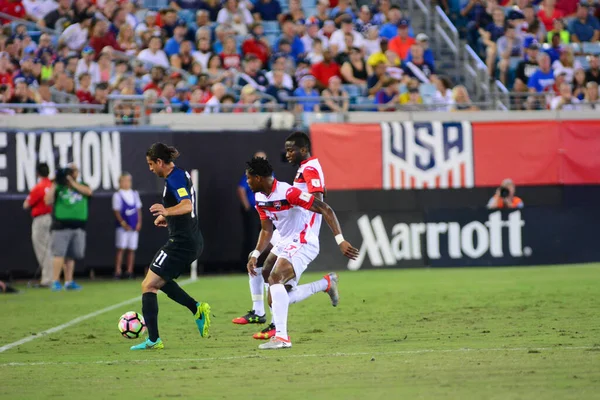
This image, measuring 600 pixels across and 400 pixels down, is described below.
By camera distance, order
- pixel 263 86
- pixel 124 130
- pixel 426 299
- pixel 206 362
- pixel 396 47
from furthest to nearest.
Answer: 1. pixel 396 47
2. pixel 263 86
3. pixel 124 130
4. pixel 426 299
5. pixel 206 362

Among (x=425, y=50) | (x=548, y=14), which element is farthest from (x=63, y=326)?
(x=548, y=14)

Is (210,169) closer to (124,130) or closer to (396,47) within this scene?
(124,130)

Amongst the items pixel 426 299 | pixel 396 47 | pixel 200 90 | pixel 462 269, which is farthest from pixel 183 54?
pixel 426 299

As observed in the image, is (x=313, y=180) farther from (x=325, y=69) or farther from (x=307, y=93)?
(x=325, y=69)

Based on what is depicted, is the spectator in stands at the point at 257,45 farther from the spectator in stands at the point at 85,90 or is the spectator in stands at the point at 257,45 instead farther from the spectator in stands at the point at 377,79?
the spectator in stands at the point at 85,90

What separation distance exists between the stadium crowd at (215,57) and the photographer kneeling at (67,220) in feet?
5.97

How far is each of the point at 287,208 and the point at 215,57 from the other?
41.8ft

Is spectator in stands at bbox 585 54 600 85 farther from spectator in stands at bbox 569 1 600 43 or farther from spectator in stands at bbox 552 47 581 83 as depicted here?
spectator in stands at bbox 569 1 600 43

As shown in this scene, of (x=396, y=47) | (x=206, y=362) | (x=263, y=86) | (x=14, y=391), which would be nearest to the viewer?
(x=14, y=391)

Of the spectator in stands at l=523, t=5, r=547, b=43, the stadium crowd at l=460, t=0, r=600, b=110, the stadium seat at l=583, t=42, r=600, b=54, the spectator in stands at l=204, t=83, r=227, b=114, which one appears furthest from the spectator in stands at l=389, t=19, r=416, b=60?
the spectator in stands at l=204, t=83, r=227, b=114

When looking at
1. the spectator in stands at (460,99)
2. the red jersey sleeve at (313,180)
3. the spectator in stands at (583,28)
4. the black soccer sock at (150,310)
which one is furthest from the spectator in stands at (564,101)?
the black soccer sock at (150,310)

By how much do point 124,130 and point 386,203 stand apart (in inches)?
228

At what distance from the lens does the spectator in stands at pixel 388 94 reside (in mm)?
23484

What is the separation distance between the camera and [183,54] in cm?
2383
